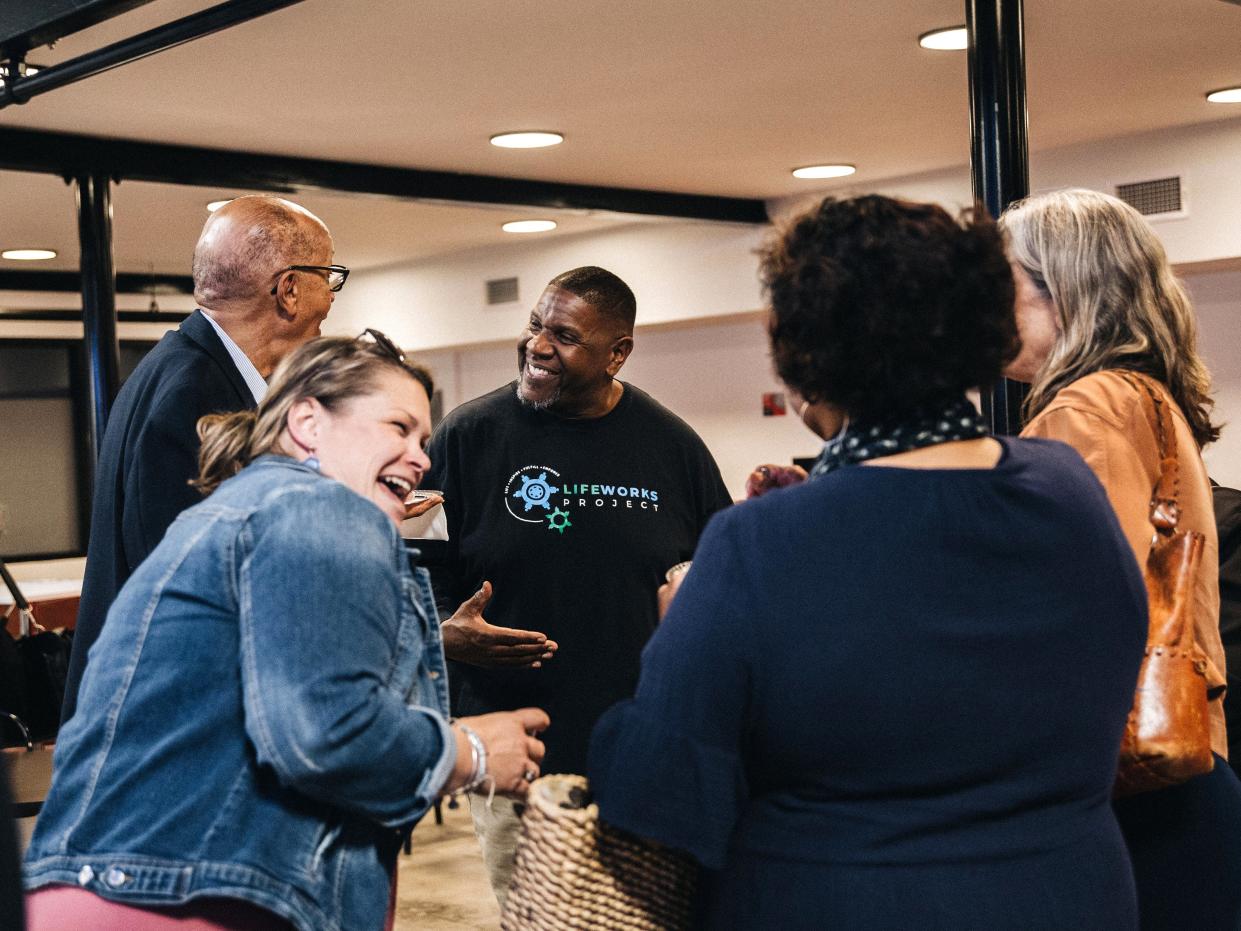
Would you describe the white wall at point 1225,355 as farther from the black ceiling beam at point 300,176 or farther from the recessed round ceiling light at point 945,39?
the recessed round ceiling light at point 945,39

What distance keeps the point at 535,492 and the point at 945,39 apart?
233 cm

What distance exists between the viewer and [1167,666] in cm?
167

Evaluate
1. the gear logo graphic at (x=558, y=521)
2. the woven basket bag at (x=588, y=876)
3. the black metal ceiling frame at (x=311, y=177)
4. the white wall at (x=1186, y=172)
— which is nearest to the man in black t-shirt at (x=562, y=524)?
the gear logo graphic at (x=558, y=521)

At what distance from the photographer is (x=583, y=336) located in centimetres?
297

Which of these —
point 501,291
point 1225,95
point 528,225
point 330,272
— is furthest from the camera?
point 501,291

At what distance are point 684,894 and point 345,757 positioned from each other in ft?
1.22

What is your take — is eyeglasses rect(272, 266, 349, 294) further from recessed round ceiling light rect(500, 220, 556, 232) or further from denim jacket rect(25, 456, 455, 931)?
recessed round ceiling light rect(500, 220, 556, 232)

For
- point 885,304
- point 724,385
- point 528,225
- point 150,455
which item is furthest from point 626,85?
point 724,385

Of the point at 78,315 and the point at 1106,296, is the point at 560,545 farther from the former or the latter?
the point at 78,315

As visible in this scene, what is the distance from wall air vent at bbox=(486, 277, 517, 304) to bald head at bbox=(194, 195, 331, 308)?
694 centimetres

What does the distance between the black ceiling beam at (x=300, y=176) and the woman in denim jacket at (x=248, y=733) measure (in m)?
4.60

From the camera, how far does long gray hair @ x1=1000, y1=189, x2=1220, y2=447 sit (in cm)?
181

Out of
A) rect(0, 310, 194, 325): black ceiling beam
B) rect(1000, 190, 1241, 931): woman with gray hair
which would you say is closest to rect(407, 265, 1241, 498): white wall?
rect(0, 310, 194, 325): black ceiling beam

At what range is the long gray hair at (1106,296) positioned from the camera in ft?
5.94
